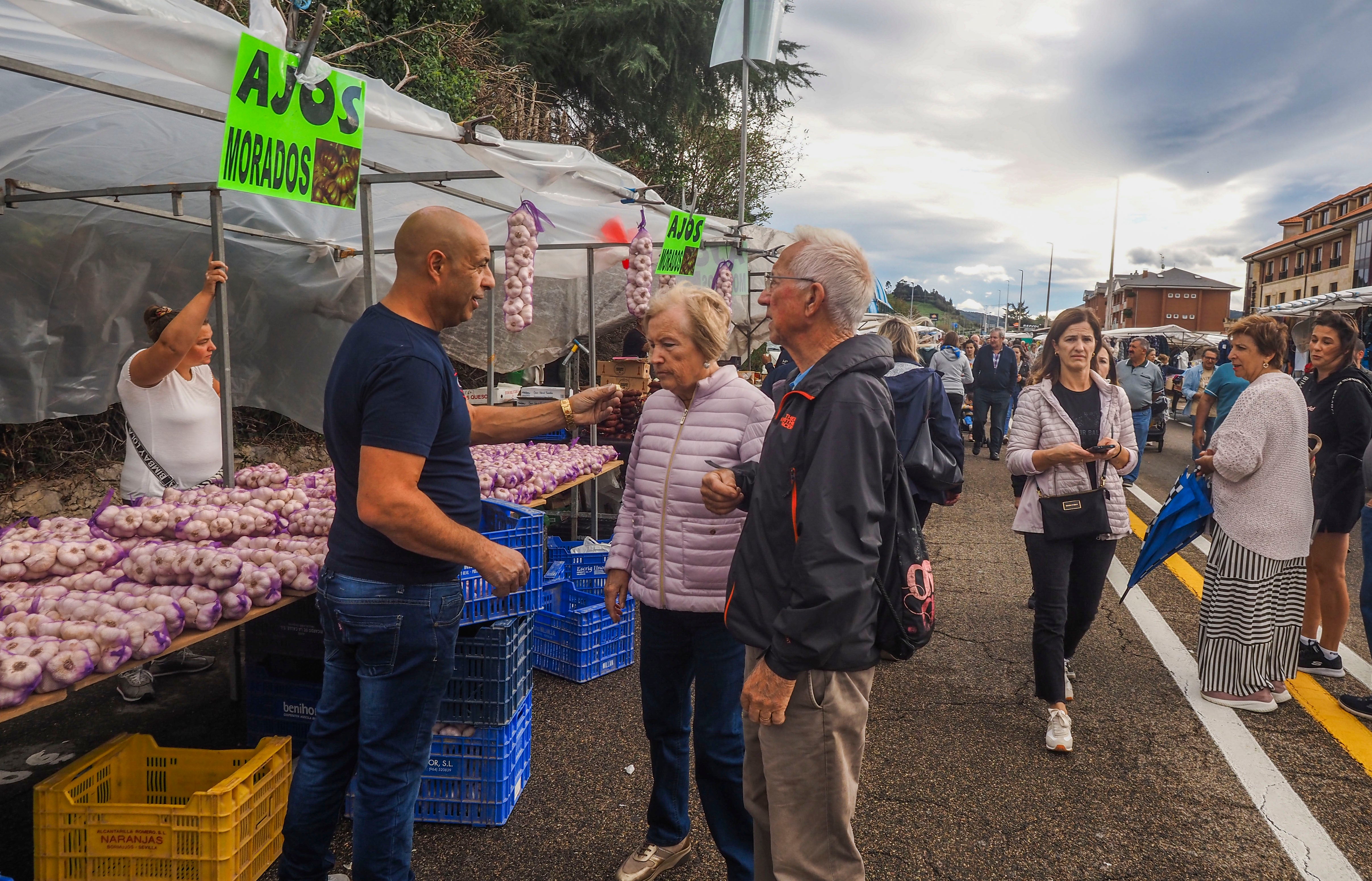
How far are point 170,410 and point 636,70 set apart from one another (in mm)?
14180

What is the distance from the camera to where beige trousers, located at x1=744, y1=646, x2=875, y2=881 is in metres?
1.95

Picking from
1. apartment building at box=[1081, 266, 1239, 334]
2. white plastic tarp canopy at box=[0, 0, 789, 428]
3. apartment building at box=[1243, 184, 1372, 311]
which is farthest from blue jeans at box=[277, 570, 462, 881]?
apartment building at box=[1081, 266, 1239, 334]

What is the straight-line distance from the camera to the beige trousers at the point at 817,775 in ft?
6.40

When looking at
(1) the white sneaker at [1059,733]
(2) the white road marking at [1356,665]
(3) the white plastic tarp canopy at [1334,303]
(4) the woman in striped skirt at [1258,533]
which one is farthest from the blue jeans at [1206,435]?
(3) the white plastic tarp canopy at [1334,303]

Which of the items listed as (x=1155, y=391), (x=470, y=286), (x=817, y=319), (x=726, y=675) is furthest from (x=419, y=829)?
(x=1155, y=391)

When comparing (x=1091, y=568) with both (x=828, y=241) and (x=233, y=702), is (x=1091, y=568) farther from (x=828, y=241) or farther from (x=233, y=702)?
(x=233, y=702)

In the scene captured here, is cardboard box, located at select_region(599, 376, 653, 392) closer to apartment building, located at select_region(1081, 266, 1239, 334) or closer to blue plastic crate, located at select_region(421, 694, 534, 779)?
blue plastic crate, located at select_region(421, 694, 534, 779)

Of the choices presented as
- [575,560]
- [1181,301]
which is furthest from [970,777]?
[1181,301]

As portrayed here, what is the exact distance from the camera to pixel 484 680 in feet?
10.5

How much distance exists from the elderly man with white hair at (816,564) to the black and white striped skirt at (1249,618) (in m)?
3.29

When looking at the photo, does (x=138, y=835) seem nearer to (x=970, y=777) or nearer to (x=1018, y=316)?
(x=970, y=777)

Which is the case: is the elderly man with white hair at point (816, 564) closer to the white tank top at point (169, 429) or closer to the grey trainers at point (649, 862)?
the grey trainers at point (649, 862)

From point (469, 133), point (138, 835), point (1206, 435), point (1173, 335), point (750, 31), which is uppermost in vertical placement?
point (750, 31)

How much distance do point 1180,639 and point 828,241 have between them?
15.2ft
